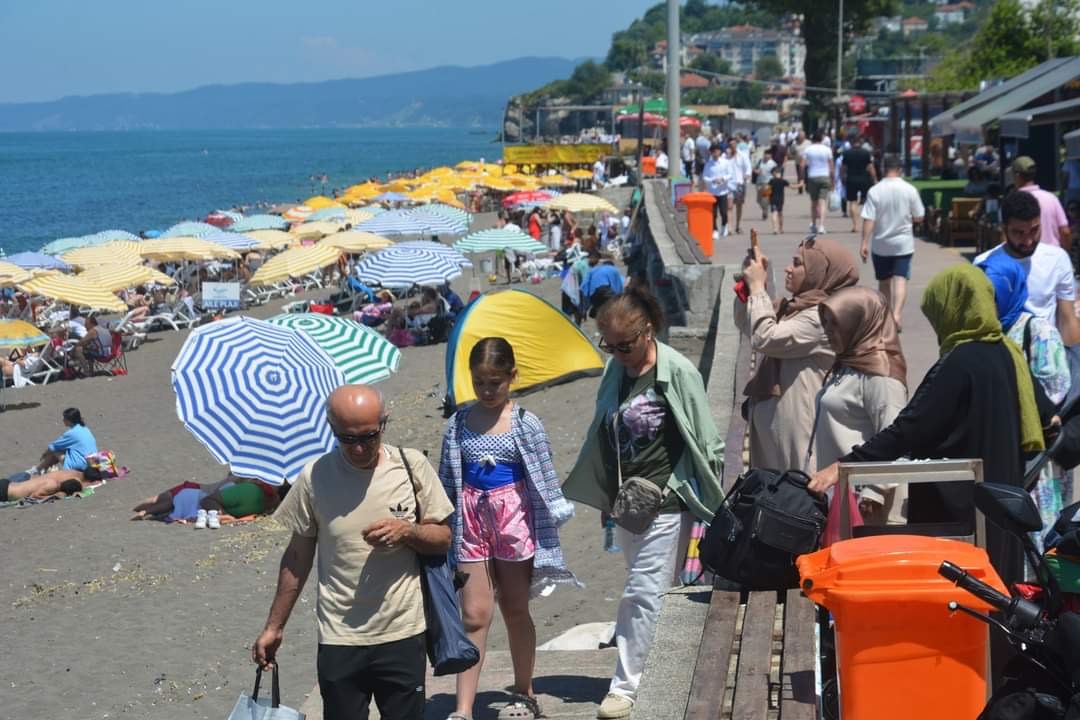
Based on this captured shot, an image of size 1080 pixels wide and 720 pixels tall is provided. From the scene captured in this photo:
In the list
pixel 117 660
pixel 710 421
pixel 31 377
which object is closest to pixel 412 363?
pixel 31 377

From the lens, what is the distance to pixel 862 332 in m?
4.63

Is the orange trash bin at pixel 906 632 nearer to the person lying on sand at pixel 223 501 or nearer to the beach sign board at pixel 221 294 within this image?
the person lying on sand at pixel 223 501

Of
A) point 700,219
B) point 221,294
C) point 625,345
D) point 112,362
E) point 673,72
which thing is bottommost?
point 112,362

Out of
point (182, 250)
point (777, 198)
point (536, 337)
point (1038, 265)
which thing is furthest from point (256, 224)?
point (1038, 265)

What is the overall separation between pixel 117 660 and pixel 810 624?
6040 millimetres

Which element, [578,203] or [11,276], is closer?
[11,276]

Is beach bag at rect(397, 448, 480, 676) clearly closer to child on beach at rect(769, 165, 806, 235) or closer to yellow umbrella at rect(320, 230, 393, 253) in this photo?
child on beach at rect(769, 165, 806, 235)

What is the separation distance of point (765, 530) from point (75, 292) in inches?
853

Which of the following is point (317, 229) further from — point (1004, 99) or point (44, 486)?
point (44, 486)

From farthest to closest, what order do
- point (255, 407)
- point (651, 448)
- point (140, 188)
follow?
1. point (140, 188)
2. point (255, 407)
3. point (651, 448)

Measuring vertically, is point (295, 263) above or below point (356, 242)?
below

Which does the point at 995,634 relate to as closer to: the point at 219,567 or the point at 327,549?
the point at 327,549

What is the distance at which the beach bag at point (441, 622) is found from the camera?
4.30 metres

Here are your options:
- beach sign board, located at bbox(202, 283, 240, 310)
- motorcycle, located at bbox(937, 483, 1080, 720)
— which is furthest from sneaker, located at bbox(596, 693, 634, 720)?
beach sign board, located at bbox(202, 283, 240, 310)
